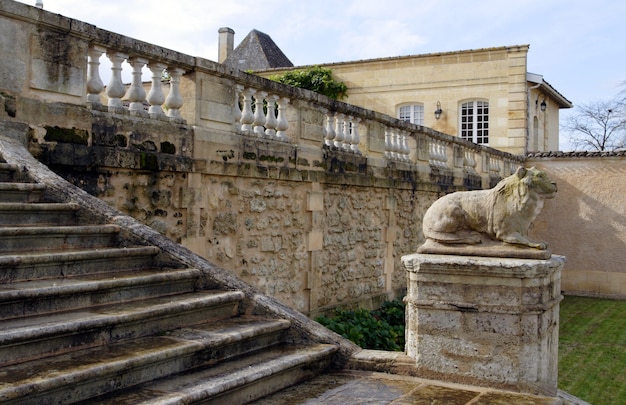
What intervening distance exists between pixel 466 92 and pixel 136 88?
53.9ft

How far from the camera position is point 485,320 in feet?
13.6

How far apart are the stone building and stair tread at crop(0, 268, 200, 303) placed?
681 inches

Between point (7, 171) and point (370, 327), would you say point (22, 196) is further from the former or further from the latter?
point (370, 327)

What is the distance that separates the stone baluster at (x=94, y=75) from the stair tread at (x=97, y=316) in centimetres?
223

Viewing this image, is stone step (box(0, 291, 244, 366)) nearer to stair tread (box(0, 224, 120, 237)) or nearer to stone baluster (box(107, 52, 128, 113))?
stair tread (box(0, 224, 120, 237))

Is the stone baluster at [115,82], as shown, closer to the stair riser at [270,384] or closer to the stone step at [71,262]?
the stone step at [71,262]

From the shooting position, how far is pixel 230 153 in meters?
7.06

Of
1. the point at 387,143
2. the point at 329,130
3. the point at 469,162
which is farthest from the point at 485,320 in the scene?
the point at 469,162

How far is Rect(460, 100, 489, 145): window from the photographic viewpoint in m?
20.9

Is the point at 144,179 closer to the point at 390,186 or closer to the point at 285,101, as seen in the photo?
the point at 285,101

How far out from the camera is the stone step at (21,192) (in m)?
4.45

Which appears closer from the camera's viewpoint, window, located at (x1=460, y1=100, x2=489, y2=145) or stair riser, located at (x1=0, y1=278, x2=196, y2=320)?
stair riser, located at (x1=0, y1=278, x2=196, y2=320)

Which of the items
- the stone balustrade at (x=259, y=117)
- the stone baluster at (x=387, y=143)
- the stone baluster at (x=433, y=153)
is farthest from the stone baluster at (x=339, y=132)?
the stone baluster at (x=433, y=153)

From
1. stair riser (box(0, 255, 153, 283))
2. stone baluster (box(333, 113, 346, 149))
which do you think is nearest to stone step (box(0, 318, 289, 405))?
stair riser (box(0, 255, 153, 283))
